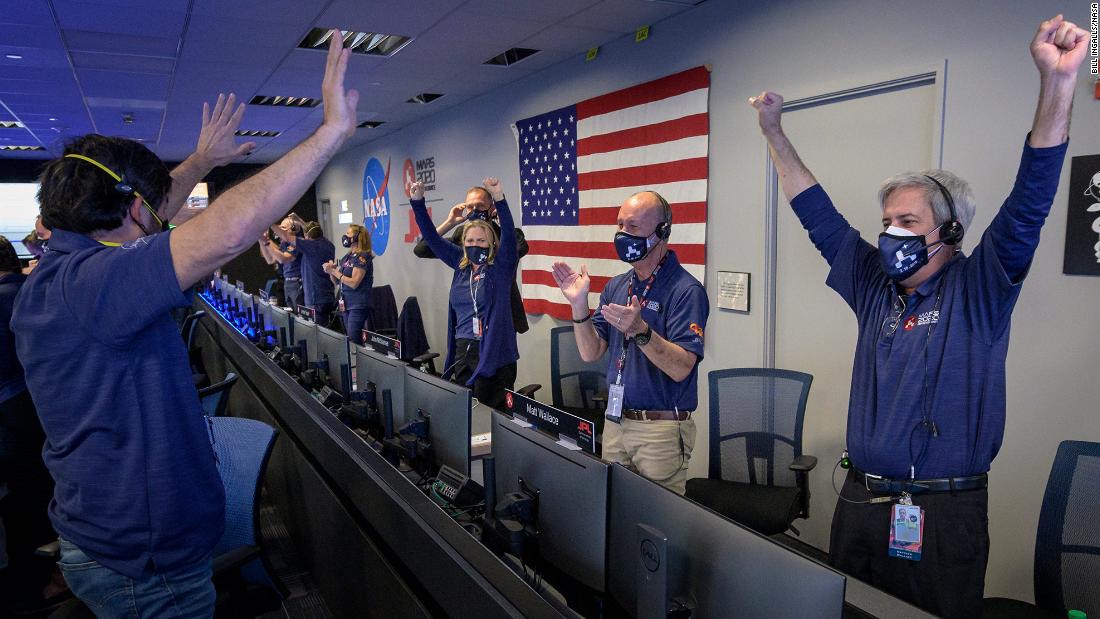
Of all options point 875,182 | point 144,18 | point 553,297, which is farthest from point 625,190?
point 144,18

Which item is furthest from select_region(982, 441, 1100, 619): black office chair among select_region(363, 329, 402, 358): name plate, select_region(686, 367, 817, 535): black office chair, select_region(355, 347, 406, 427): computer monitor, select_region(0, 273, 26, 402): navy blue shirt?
select_region(0, 273, 26, 402): navy blue shirt

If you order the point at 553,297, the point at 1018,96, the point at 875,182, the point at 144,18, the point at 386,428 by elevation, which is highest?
the point at 144,18

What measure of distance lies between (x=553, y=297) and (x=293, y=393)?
3017mm

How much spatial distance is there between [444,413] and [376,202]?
27.0ft

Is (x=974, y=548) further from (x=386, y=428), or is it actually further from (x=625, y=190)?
(x=625, y=190)

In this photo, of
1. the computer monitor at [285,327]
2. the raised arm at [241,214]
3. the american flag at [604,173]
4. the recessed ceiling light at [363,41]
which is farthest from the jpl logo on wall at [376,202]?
the raised arm at [241,214]

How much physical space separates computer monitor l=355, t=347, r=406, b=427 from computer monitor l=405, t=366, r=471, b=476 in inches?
4.0

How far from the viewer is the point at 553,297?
5363 mm

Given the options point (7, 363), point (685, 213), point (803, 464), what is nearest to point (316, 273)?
point (685, 213)

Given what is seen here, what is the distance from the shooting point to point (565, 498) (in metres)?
1.27

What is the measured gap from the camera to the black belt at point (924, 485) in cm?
157

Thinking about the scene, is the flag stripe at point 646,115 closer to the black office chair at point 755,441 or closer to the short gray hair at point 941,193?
the black office chair at point 755,441

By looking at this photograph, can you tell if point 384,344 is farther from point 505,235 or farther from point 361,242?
point 361,242

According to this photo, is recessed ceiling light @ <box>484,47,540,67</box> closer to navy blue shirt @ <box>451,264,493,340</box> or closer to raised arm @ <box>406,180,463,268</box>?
raised arm @ <box>406,180,463,268</box>
